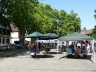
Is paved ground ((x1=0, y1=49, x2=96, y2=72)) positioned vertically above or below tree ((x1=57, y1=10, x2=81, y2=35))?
below

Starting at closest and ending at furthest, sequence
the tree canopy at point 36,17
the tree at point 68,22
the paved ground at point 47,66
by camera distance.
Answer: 1. the paved ground at point 47,66
2. the tree canopy at point 36,17
3. the tree at point 68,22

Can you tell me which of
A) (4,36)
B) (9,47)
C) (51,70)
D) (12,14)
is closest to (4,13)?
(12,14)

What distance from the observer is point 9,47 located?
38.2m

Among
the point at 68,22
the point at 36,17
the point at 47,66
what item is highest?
the point at 68,22

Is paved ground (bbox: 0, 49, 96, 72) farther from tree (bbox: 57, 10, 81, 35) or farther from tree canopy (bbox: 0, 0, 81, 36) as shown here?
tree (bbox: 57, 10, 81, 35)

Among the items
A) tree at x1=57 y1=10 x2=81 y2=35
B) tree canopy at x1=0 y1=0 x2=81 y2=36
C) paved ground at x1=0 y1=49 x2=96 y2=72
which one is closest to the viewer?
paved ground at x1=0 y1=49 x2=96 y2=72

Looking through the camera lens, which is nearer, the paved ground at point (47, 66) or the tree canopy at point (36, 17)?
the paved ground at point (47, 66)

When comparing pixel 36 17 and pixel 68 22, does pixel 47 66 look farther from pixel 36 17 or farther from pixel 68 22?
pixel 68 22

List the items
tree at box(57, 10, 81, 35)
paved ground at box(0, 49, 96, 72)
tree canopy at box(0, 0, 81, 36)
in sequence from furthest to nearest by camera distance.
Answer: tree at box(57, 10, 81, 35), tree canopy at box(0, 0, 81, 36), paved ground at box(0, 49, 96, 72)

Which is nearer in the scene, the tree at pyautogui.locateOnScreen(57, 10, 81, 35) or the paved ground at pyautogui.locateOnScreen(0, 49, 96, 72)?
the paved ground at pyautogui.locateOnScreen(0, 49, 96, 72)

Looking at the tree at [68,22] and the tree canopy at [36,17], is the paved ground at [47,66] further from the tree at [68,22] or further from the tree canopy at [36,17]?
the tree at [68,22]

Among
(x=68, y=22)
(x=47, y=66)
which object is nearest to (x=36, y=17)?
(x=68, y=22)

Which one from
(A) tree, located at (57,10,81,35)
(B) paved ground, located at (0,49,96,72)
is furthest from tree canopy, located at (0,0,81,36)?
(B) paved ground, located at (0,49,96,72)

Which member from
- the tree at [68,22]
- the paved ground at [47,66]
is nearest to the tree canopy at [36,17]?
the tree at [68,22]
